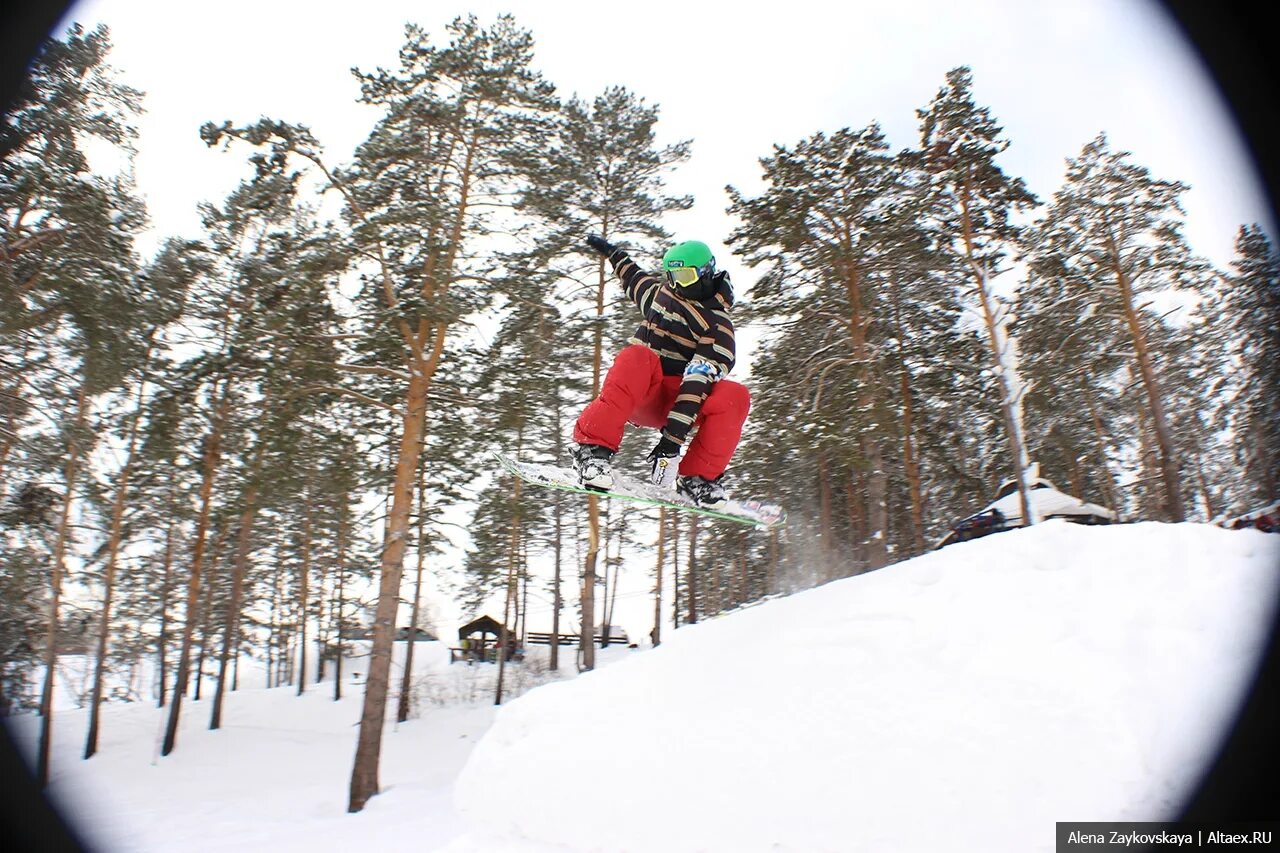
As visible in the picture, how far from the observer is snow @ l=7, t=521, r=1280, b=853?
395cm

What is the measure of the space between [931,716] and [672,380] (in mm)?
3137

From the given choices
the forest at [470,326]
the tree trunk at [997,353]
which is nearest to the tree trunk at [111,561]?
the forest at [470,326]

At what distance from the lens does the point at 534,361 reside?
10.8 meters

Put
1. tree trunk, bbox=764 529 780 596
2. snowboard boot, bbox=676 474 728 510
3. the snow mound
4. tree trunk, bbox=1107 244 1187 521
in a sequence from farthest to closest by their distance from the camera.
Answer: tree trunk, bbox=764 529 780 596 → tree trunk, bbox=1107 244 1187 521 → snowboard boot, bbox=676 474 728 510 → the snow mound

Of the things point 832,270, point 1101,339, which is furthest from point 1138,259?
point 832,270

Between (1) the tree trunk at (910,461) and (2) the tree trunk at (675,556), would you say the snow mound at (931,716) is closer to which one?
(1) the tree trunk at (910,461)

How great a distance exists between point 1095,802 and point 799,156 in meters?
13.9

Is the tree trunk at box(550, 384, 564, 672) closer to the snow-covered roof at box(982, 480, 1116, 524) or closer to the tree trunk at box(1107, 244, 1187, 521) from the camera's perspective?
the snow-covered roof at box(982, 480, 1116, 524)

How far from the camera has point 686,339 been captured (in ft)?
15.1

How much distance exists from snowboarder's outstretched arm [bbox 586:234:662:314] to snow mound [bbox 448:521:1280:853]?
355cm

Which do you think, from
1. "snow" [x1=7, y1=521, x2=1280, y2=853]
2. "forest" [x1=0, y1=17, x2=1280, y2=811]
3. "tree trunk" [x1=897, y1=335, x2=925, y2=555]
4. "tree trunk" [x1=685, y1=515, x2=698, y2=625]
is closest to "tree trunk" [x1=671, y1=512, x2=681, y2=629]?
"tree trunk" [x1=685, y1=515, x2=698, y2=625]

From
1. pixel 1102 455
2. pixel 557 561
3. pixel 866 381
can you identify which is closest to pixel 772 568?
pixel 557 561

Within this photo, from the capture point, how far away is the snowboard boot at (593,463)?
4.65 m

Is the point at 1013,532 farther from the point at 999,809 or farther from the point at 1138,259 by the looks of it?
the point at 1138,259
